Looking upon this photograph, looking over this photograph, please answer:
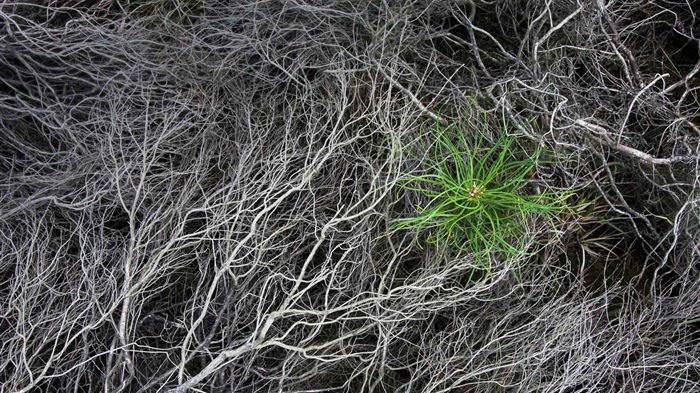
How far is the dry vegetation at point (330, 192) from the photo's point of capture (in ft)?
6.14

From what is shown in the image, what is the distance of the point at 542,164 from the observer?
197 centimetres

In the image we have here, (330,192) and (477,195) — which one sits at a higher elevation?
(477,195)

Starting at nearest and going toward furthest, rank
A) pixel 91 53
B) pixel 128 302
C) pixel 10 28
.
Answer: pixel 128 302, pixel 10 28, pixel 91 53

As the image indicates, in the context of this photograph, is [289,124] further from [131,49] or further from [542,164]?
[542,164]

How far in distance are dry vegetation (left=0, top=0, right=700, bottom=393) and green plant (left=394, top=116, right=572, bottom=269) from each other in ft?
0.17

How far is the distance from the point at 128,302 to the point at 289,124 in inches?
27.2

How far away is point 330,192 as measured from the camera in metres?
1.98

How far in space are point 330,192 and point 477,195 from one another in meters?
0.45

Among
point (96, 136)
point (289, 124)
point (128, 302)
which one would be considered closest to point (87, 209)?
point (96, 136)

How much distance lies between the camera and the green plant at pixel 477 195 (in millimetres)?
1828

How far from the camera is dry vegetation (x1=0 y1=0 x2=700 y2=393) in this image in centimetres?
187

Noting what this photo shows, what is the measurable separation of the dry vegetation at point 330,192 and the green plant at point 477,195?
5cm

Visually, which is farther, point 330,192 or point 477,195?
point 330,192

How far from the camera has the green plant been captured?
6.00 ft
